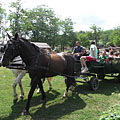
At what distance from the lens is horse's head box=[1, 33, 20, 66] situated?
156 inches

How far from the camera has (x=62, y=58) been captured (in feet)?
18.7

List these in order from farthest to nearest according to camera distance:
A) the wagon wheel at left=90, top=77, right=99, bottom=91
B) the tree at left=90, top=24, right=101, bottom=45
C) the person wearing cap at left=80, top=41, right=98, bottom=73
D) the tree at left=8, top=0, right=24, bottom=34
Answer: the tree at left=90, top=24, right=101, bottom=45 < the tree at left=8, top=0, right=24, bottom=34 < the wagon wheel at left=90, top=77, right=99, bottom=91 < the person wearing cap at left=80, top=41, right=98, bottom=73

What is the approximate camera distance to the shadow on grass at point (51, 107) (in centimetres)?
414

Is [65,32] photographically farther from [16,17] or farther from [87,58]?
[87,58]

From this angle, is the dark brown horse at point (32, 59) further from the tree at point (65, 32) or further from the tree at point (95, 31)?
the tree at point (95, 31)

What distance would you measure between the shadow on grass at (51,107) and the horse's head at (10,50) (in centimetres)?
163

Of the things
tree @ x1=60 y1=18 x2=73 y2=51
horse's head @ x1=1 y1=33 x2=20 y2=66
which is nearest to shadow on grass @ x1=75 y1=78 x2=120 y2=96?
horse's head @ x1=1 y1=33 x2=20 y2=66

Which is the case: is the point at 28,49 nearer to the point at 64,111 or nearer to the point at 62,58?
the point at 62,58

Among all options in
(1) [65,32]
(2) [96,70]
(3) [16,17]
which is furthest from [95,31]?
(2) [96,70]

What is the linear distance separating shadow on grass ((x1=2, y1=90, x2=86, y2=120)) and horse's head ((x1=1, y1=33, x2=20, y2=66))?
5.34 ft

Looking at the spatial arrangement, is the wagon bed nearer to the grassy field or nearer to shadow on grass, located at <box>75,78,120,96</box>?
shadow on grass, located at <box>75,78,120,96</box>

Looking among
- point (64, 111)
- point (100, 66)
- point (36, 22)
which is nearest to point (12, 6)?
point (36, 22)

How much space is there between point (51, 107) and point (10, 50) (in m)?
2.27

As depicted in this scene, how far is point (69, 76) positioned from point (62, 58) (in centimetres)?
84
